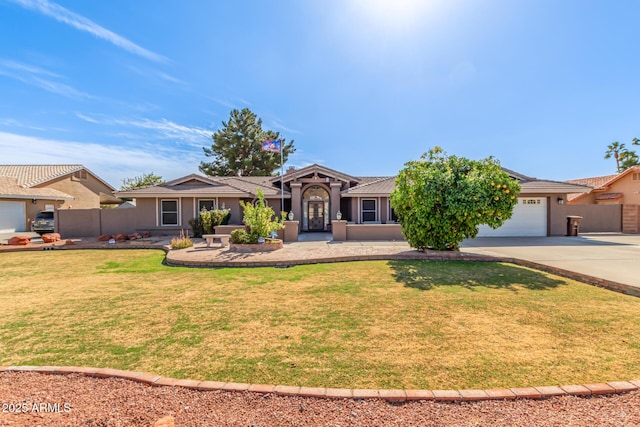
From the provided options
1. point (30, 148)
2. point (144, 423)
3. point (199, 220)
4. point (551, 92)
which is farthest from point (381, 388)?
point (30, 148)

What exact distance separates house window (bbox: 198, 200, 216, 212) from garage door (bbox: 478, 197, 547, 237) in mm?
16786

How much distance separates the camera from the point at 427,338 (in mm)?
4094

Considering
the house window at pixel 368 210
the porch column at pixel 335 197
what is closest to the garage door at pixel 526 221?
the house window at pixel 368 210

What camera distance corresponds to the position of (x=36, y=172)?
92.7ft

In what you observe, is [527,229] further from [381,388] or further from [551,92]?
[381,388]

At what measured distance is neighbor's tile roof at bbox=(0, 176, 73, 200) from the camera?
21.6 metres

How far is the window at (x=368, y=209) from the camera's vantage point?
1970 cm

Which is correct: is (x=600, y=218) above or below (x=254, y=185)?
below

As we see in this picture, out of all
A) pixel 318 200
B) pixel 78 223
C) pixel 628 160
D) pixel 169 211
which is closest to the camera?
pixel 78 223

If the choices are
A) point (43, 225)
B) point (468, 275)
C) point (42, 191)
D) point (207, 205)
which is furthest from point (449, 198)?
point (42, 191)

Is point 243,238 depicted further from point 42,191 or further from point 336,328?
point 42,191

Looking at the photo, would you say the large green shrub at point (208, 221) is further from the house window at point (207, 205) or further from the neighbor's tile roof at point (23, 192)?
the neighbor's tile roof at point (23, 192)

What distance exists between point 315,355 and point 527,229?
1895 cm

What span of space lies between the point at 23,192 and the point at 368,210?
26678 mm
